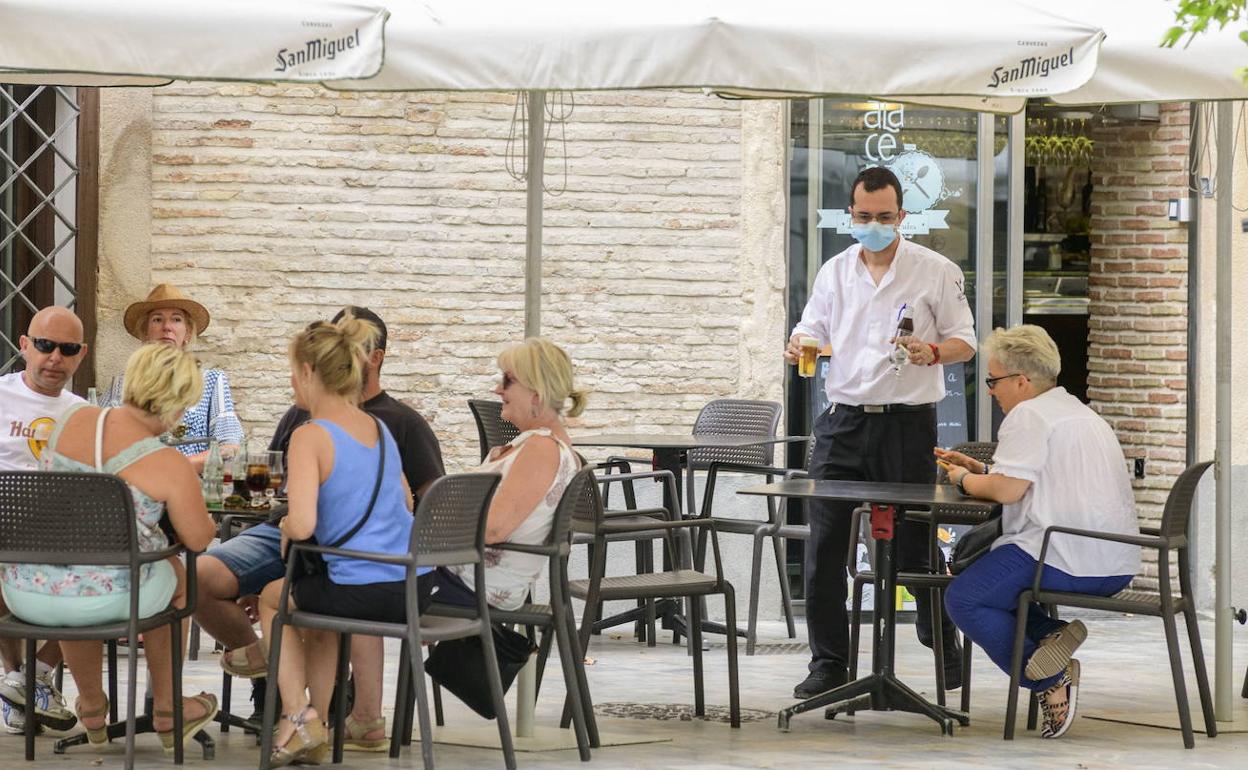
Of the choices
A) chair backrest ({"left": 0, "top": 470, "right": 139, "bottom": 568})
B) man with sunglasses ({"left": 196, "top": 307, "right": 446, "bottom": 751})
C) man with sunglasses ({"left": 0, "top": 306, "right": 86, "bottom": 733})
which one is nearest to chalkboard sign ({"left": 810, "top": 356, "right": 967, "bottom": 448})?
man with sunglasses ({"left": 196, "top": 307, "right": 446, "bottom": 751})

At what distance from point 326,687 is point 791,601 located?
4480mm

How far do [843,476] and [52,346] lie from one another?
2834 millimetres

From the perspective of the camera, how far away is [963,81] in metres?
5.37

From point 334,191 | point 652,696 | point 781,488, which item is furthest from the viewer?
point 334,191

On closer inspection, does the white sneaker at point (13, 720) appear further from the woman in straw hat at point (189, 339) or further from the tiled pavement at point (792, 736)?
the woman in straw hat at point (189, 339)

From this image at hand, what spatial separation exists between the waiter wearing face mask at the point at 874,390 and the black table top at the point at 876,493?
1.15 feet

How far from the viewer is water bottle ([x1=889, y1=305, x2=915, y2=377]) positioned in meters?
6.55

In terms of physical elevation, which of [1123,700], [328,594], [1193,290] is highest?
[1193,290]

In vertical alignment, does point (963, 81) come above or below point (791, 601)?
above

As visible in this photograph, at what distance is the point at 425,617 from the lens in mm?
5449

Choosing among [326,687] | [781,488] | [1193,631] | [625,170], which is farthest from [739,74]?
[625,170]

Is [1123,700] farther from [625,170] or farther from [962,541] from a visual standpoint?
[625,170]

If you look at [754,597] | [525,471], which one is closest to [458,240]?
[754,597]

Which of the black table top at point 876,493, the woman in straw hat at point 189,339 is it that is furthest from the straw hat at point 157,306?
the black table top at point 876,493
